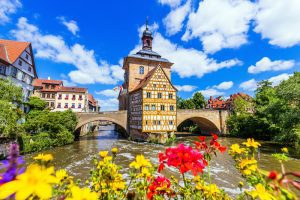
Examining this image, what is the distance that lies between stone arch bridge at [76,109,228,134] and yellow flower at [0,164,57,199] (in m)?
24.3

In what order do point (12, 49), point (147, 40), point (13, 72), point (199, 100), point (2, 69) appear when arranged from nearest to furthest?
point (2, 69), point (13, 72), point (12, 49), point (147, 40), point (199, 100)

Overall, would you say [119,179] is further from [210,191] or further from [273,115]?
[273,115]

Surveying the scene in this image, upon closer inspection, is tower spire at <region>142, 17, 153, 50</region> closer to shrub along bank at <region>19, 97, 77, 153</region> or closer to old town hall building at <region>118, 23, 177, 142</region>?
old town hall building at <region>118, 23, 177, 142</region>

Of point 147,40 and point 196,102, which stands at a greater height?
point 147,40

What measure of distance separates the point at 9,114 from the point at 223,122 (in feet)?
104

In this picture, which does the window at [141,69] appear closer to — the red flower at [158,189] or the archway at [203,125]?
the archway at [203,125]

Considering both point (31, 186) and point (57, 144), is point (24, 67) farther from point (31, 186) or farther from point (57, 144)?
point (31, 186)

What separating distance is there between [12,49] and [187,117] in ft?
82.4

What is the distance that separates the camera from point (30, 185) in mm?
750

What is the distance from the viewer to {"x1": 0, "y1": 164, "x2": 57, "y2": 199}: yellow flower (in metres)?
0.70

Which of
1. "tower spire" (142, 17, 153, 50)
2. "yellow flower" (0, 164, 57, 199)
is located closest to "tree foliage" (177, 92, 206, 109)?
"tower spire" (142, 17, 153, 50)

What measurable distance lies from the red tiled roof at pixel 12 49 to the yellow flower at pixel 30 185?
21.6m

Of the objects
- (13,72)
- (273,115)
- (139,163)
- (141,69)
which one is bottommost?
(139,163)

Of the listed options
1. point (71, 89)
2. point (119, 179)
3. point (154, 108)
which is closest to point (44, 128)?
point (154, 108)
